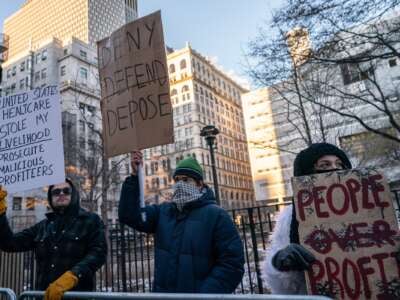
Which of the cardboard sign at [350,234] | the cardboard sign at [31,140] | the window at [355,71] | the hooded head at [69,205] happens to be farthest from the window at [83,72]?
the cardboard sign at [350,234]

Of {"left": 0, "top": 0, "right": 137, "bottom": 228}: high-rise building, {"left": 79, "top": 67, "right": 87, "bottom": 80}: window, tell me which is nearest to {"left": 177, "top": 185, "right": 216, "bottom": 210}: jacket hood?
{"left": 0, "top": 0, "right": 137, "bottom": 228}: high-rise building

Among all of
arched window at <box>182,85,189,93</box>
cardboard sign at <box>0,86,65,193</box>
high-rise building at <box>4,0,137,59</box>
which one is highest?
high-rise building at <box>4,0,137,59</box>

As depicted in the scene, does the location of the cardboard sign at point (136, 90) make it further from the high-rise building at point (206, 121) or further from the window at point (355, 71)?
the high-rise building at point (206, 121)

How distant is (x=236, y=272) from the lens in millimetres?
2615

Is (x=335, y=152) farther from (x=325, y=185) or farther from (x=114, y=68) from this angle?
(x=114, y=68)

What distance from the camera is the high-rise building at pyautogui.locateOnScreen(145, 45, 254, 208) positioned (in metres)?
83.2

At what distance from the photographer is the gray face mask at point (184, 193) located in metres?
2.84

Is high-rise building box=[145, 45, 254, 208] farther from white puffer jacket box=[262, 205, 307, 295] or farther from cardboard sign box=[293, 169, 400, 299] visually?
cardboard sign box=[293, 169, 400, 299]

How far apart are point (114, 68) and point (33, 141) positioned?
1107 mm

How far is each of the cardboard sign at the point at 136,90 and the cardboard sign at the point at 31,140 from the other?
1.67 ft

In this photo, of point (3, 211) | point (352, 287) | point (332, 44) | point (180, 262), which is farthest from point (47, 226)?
point (332, 44)

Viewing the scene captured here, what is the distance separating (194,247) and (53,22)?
405 feet

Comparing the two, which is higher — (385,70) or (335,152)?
(385,70)

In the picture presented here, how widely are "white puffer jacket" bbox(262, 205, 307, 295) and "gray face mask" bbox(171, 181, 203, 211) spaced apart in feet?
2.21
